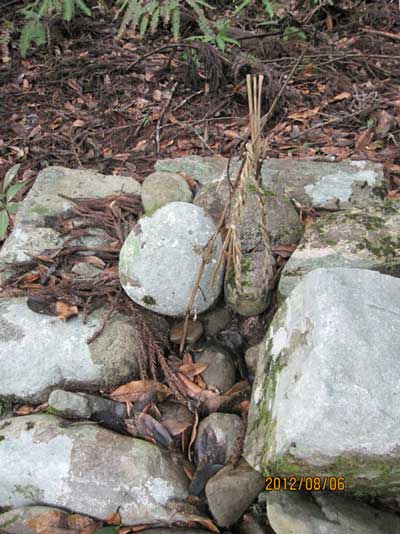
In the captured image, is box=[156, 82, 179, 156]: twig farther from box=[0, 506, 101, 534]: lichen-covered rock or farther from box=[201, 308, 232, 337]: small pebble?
box=[0, 506, 101, 534]: lichen-covered rock

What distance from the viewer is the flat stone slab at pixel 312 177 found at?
10.5 feet

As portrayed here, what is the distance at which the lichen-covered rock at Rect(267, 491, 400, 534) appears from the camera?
1893 mm

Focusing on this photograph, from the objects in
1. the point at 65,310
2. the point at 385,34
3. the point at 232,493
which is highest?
the point at 385,34

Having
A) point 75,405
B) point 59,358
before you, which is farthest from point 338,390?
point 59,358

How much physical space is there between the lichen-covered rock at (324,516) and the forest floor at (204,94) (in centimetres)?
215

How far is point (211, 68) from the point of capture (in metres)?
4.40

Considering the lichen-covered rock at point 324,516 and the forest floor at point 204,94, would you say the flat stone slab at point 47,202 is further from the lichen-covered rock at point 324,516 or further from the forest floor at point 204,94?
the lichen-covered rock at point 324,516

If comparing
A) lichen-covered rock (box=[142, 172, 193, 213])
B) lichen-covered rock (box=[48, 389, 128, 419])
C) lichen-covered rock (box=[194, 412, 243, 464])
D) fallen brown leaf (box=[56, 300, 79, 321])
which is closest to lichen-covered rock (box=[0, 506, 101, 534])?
lichen-covered rock (box=[48, 389, 128, 419])

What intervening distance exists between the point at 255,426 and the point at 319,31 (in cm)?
424

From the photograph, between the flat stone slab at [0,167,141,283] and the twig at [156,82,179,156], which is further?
the twig at [156,82,179,156]

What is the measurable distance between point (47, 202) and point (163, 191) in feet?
2.69

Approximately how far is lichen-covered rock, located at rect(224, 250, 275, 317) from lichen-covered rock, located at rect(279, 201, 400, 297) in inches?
3.8

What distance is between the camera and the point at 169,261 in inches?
102

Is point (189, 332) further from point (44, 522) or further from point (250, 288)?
point (44, 522)
